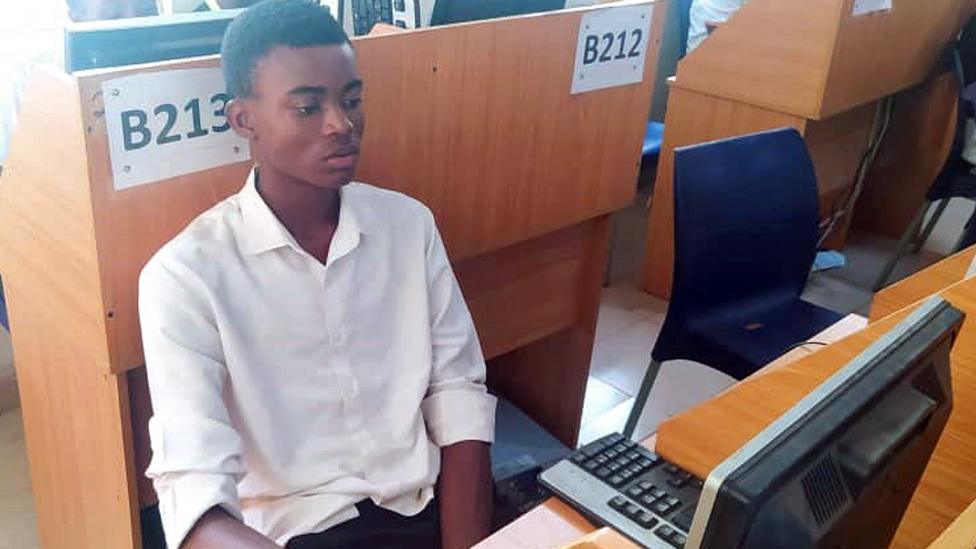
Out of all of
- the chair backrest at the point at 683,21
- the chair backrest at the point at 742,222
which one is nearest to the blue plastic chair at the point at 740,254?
the chair backrest at the point at 742,222

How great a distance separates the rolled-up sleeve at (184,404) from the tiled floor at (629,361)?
96cm

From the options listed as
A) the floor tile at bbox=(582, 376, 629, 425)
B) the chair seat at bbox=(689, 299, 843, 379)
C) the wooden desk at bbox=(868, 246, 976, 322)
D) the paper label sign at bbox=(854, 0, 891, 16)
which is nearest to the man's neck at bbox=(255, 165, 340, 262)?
the wooden desk at bbox=(868, 246, 976, 322)

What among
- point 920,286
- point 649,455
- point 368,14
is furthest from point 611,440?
point 368,14

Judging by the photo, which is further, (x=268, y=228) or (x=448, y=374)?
(x=448, y=374)

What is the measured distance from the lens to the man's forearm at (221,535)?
1.06 meters

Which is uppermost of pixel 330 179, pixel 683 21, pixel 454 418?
pixel 330 179

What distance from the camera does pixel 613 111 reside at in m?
1.80

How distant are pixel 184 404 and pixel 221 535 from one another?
6.1 inches

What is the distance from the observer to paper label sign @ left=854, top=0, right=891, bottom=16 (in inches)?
103

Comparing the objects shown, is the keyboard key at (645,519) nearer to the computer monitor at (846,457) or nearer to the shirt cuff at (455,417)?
the computer monitor at (846,457)

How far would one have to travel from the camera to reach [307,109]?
3.75ft

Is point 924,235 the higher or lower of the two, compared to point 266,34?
lower

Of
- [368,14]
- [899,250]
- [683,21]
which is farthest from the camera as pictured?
[683,21]

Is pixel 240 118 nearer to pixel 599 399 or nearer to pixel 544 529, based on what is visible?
pixel 544 529
